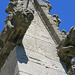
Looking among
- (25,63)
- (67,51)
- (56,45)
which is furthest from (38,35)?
(25,63)

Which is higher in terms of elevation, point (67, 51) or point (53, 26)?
point (53, 26)

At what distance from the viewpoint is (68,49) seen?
18.8ft

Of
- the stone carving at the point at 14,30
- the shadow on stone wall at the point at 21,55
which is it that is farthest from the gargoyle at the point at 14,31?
the shadow on stone wall at the point at 21,55

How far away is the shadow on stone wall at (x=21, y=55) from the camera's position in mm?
5127

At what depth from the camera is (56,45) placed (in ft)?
21.4

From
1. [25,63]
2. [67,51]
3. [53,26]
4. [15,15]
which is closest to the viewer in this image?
[25,63]

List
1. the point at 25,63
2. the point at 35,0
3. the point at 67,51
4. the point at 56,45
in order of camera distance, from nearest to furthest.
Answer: the point at 25,63 < the point at 67,51 < the point at 56,45 < the point at 35,0

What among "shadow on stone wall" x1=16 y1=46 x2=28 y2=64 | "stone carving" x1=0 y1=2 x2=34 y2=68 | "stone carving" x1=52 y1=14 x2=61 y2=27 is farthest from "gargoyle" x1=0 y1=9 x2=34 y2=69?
"stone carving" x1=52 y1=14 x2=61 y2=27

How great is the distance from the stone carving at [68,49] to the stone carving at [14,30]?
0.98m

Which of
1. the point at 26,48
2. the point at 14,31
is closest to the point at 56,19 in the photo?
the point at 26,48

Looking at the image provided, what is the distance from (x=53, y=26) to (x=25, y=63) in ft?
7.46

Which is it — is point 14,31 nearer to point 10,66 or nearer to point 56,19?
point 10,66

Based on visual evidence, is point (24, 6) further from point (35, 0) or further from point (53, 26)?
point (35, 0)

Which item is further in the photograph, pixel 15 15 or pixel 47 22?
pixel 47 22
